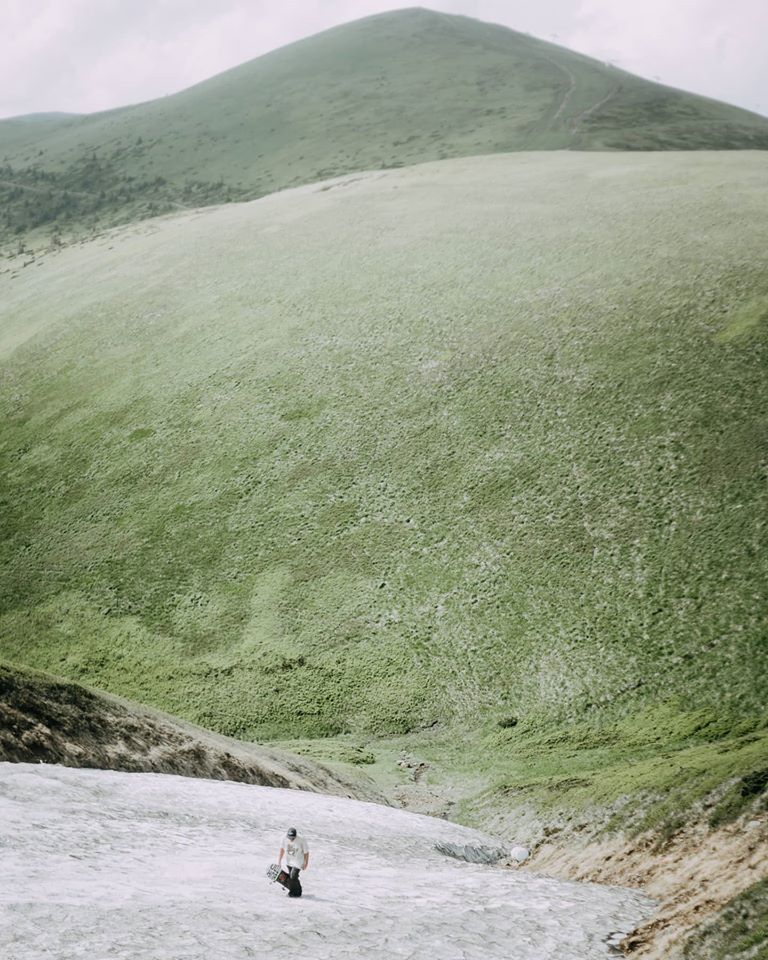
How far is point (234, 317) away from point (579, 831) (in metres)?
62.6

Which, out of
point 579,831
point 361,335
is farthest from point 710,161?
point 579,831

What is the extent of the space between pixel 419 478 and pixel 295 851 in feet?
→ 124

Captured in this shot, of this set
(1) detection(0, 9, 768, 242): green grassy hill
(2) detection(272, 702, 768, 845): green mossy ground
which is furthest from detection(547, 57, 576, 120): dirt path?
(2) detection(272, 702, 768, 845): green mossy ground

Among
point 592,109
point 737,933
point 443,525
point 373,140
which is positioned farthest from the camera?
point 373,140

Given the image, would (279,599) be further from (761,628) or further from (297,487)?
(761,628)

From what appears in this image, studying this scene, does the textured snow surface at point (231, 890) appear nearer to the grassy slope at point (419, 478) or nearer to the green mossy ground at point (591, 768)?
the green mossy ground at point (591, 768)

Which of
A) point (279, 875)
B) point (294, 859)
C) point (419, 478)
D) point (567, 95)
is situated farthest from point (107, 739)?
point (567, 95)

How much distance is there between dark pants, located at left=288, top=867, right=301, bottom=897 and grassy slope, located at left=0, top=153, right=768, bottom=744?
22.8 meters

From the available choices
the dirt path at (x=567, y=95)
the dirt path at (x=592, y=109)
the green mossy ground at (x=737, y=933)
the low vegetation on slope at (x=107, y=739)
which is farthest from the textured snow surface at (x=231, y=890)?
the dirt path at (x=567, y=95)

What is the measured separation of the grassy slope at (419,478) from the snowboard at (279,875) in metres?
22.8

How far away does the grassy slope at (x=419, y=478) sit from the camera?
40250 mm

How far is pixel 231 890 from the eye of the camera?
51.5 ft

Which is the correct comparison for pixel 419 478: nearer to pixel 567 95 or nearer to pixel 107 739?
pixel 107 739

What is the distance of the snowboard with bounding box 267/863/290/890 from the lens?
Result: 1579cm
